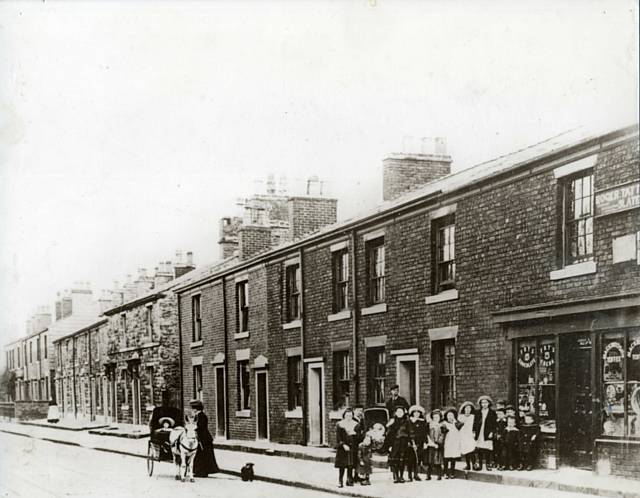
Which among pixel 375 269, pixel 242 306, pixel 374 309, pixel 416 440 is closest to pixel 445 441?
pixel 416 440

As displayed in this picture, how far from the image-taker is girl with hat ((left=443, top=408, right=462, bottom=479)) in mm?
14539

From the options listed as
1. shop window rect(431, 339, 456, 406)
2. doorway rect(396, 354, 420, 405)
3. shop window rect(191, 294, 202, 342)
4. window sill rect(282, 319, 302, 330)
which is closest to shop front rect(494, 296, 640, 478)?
shop window rect(431, 339, 456, 406)

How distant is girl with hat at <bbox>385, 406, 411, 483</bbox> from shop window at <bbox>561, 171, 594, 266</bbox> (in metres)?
3.71

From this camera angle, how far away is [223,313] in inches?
1037

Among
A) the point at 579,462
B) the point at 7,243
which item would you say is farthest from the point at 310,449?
the point at 7,243

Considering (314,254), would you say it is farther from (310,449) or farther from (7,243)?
(7,243)

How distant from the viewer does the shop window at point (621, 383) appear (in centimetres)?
1192

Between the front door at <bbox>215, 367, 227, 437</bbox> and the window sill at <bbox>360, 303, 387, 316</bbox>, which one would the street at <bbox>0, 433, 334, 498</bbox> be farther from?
the front door at <bbox>215, 367, 227, 437</bbox>

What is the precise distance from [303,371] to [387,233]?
4.90m

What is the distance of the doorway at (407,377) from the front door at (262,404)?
6.93m

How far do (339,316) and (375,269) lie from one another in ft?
5.50

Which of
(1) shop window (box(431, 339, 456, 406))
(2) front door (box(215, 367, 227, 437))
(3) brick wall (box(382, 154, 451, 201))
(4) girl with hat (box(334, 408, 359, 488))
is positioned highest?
(3) brick wall (box(382, 154, 451, 201))

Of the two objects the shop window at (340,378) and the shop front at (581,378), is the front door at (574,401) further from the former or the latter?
the shop window at (340,378)

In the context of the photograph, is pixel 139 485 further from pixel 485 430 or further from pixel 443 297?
pixel 443 297
